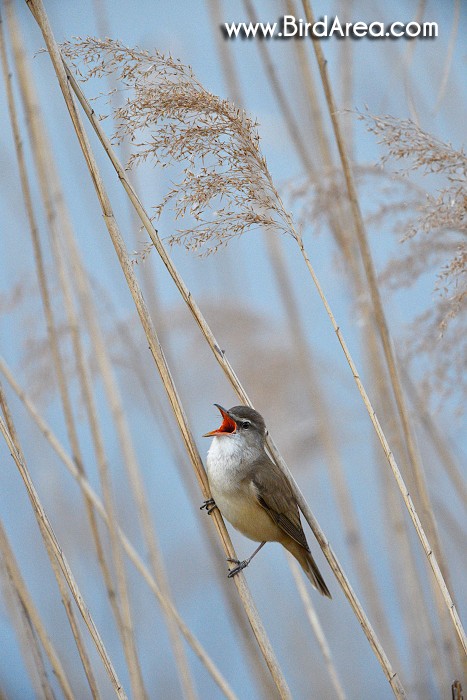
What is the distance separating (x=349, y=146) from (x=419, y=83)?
0.73 m

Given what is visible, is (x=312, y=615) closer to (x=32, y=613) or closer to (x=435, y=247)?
(x=32, y=613)

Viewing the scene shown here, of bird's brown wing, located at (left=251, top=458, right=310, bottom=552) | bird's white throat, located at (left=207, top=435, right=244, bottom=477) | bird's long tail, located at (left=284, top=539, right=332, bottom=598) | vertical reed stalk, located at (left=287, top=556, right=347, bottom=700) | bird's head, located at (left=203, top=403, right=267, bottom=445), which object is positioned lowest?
vertical reed stalk, located at (left=287, top=556, right=347, bottom=700)

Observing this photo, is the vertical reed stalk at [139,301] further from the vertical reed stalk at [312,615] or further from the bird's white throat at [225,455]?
the vertical reed stalk at [312,615]

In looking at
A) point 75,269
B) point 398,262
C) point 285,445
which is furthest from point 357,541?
point 75,269

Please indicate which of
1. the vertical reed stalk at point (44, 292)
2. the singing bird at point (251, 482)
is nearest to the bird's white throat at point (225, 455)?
the singing bird at point (251, 482)

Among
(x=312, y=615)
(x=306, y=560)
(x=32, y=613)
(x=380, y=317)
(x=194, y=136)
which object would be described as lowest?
(x=312, y=615)

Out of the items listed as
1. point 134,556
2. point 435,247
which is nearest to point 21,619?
point 134,556

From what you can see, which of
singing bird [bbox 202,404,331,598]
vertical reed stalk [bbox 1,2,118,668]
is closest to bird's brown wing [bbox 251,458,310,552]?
singing bird [bbox 202,404,331,598]

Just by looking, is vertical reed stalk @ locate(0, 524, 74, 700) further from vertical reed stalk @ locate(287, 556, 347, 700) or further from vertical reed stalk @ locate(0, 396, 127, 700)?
vertical reed stalk @ locate(287, 556, 347, 700)

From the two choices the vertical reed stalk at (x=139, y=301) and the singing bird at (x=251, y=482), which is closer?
the vertical reed stalk at (x=139, y=301)

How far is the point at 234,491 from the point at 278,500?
15 cm

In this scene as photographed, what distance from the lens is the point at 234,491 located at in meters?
1.69

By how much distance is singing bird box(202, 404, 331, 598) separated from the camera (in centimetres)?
172

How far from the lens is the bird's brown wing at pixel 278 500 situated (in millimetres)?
1772
